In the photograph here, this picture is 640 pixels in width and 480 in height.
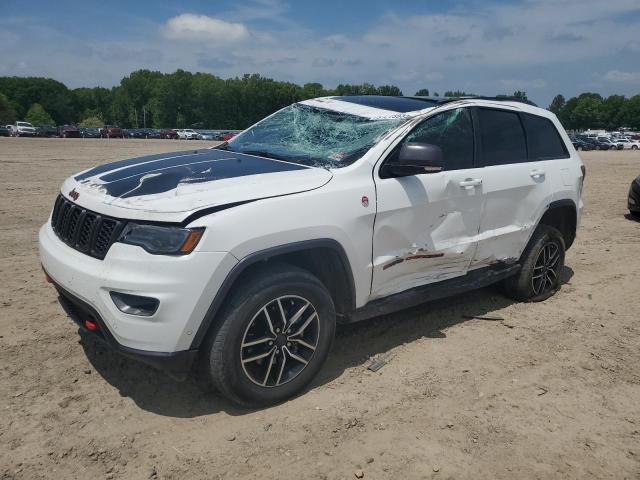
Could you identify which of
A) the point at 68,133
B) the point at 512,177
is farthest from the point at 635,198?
the point at 68,133

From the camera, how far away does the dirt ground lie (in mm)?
2750

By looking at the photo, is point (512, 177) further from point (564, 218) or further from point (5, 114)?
point (5, 114)

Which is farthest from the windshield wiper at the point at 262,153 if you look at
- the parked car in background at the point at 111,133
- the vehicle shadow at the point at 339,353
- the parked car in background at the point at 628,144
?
the parked car in background at the point at 628,144

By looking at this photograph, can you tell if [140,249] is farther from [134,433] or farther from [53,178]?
[53,178]

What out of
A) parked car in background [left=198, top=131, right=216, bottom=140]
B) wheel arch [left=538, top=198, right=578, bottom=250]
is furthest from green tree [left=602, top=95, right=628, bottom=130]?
wheel arch [left=538, top=198, right=578, bottom=250]

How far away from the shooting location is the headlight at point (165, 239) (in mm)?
2721

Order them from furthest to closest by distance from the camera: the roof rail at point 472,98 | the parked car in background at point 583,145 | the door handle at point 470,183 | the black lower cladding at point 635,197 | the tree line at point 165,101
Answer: the tree line at point 165,101 < the parked car in background at point 583,145 < the black lower cladding at point 635,197 < the roof rail at point 472,98 < the door handle at point 470,183

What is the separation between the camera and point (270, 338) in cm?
309

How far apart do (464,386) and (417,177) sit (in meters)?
1.45

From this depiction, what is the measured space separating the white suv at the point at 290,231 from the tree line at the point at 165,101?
112 meters

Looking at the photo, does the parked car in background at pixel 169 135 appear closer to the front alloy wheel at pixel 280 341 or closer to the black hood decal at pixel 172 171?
the black hood decal at pixel 172 171

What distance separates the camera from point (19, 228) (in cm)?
723

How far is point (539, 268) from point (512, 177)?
3.65ft

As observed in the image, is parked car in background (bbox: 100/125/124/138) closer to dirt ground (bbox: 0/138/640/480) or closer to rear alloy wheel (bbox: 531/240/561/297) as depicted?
dirt ground (bbox: 0/138/640/480)
